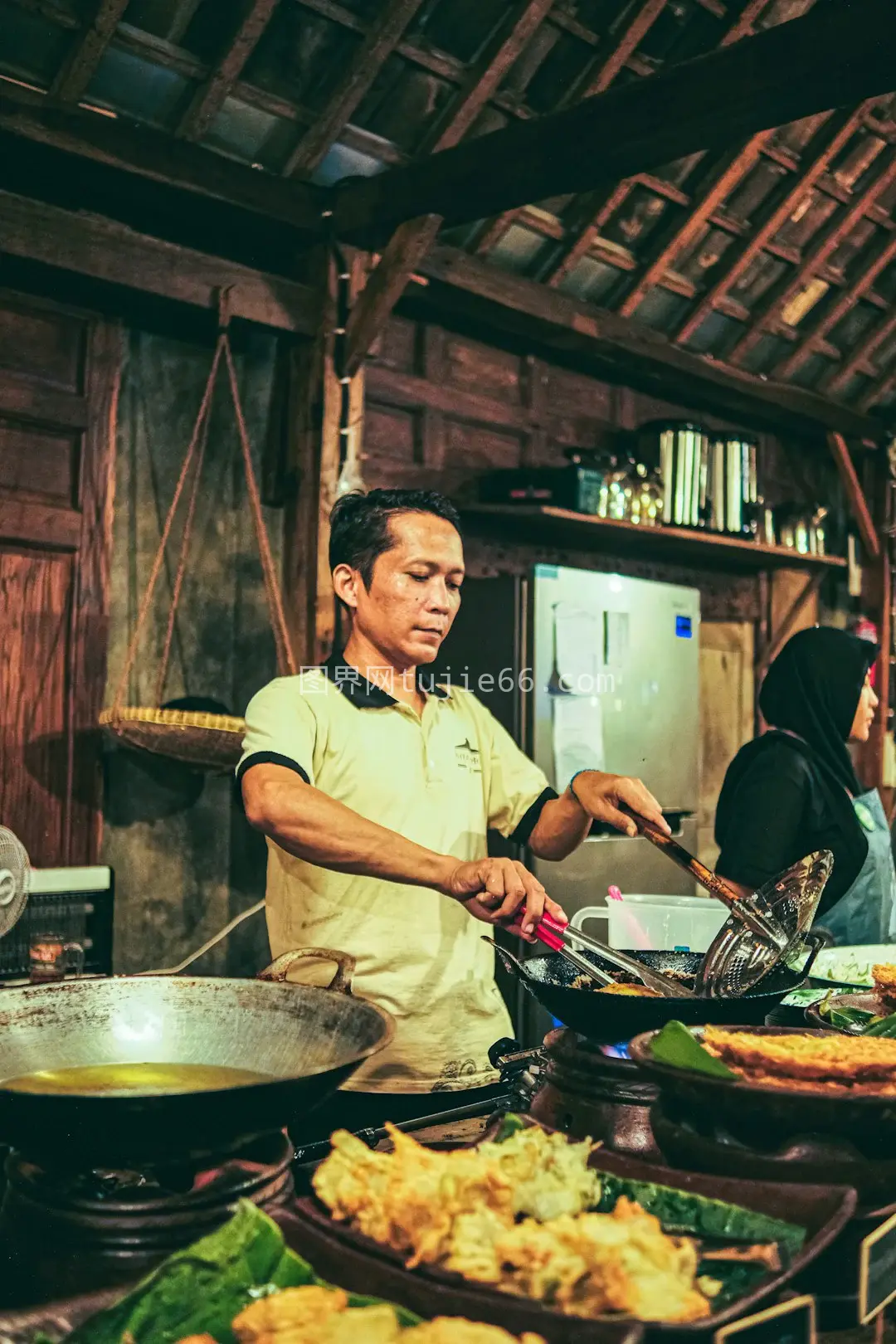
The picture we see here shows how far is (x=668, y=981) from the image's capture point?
1.78 m

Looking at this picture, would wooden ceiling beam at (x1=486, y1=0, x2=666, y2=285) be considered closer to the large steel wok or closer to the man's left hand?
the man's left hand

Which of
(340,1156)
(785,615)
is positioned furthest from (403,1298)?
(785,615)

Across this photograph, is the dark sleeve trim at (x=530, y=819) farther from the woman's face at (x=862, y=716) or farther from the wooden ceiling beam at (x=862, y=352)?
the wooden ceiling beam at (x=862, y=352)

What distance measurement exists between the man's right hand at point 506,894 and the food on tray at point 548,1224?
483mm

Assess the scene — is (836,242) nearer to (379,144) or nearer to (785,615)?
(785,615)

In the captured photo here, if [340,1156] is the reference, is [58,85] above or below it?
above

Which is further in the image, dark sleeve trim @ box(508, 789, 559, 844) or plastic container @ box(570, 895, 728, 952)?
plastic container @ box(570, 895, 728, 952)

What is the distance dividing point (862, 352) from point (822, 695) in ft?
12.8

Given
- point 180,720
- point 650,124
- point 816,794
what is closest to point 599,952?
point 816,794

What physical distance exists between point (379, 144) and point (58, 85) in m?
1.15

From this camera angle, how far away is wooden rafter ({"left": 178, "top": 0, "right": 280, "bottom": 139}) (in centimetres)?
355

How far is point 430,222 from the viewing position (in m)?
3.89

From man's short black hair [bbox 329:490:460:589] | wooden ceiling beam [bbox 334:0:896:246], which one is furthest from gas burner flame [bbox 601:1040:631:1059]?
wooden ceiling beam [bbox 334:0:896:246]

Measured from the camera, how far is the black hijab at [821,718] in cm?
306
